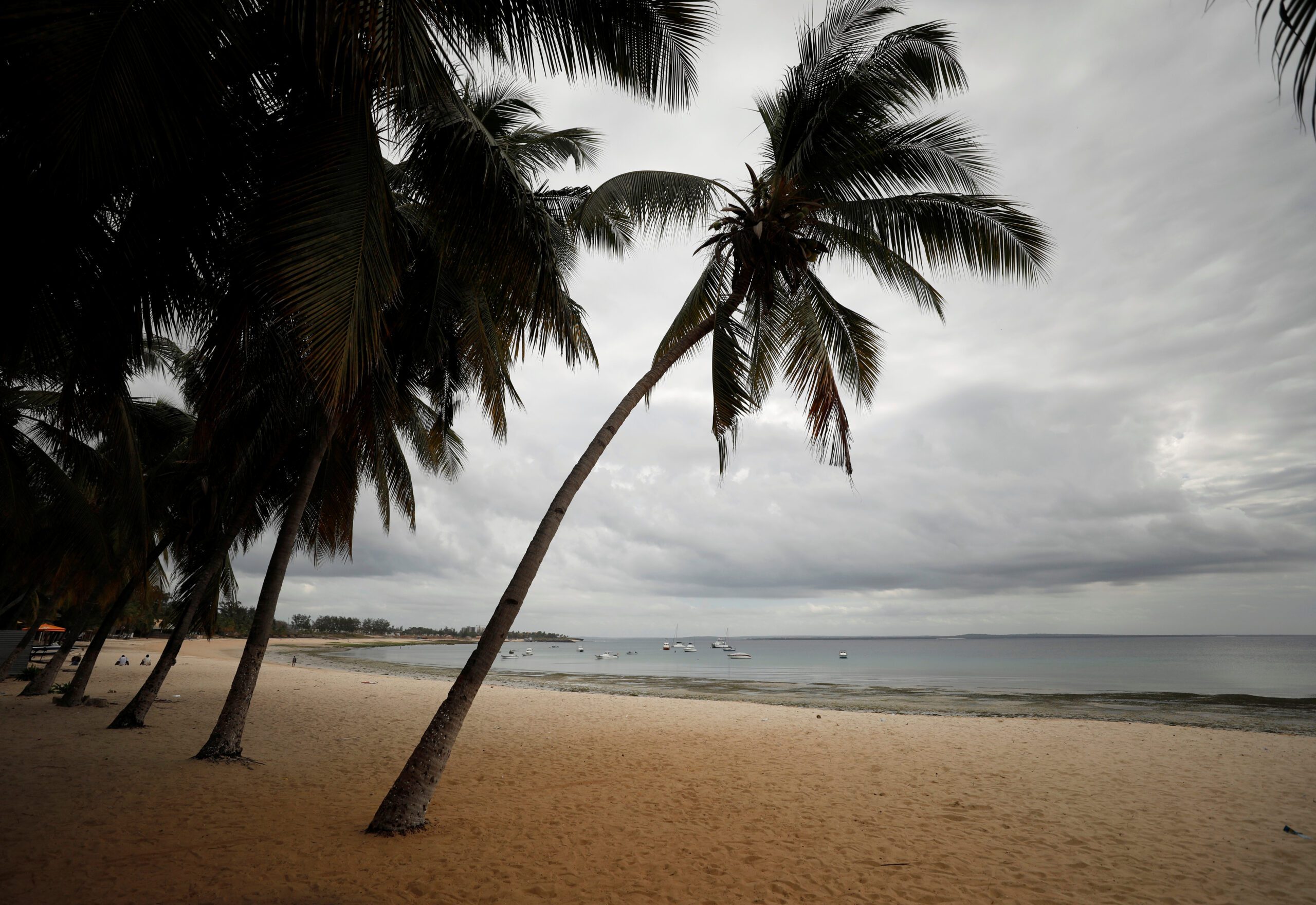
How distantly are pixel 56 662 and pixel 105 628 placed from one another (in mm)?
4487

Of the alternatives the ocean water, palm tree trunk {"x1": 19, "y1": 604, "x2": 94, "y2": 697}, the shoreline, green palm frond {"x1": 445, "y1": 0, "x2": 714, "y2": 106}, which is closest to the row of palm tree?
green palm frond {"x1": 445, "y1": 0, "x2": 714, "y2": 106}

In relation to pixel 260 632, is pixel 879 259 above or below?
above

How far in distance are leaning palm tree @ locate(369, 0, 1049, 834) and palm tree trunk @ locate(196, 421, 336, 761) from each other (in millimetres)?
3440

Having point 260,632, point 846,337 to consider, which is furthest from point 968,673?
point 260,632

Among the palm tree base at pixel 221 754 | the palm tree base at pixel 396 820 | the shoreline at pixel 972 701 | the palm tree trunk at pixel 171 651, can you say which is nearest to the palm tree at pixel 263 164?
the palm tree base at pixel 396 820

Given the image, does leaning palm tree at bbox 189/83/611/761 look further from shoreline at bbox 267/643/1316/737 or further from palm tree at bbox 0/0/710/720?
shoreline at bbox 267/643/1316/737

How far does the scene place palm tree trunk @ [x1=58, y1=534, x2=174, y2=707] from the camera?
395 inches

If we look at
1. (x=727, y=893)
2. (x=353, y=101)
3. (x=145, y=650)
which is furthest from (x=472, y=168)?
(x=145, y=650)

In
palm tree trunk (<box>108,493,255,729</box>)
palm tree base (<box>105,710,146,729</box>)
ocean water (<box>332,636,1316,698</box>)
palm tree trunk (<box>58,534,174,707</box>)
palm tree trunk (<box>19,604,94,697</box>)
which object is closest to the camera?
palm tree trunk (<box>108,493,255,729</box>)

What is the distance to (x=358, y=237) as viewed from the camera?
3.76 m

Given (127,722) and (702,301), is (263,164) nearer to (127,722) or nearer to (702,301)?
(702,301)

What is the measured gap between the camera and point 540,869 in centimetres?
467

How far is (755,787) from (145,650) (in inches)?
2085

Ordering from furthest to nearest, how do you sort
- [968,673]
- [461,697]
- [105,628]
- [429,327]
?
[968,673], [105,628], [429,327], [461,697]
